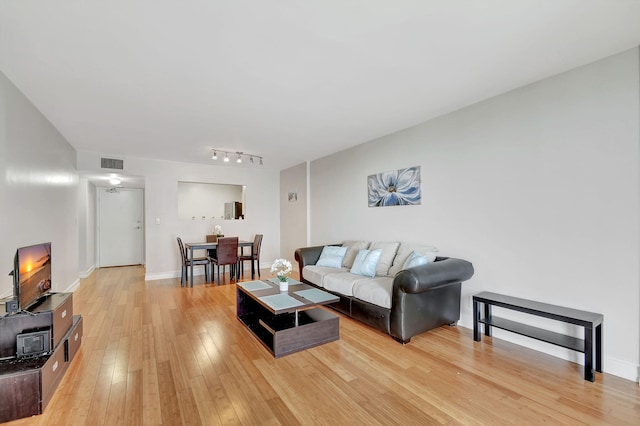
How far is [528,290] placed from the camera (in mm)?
2654

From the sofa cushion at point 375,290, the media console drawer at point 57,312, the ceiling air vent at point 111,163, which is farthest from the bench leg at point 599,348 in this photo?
the ceiling air vent at point 111,163

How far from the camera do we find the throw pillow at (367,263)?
3.55m

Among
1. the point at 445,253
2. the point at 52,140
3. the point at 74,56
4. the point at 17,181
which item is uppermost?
the point at 74,56

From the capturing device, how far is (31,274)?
2.10m

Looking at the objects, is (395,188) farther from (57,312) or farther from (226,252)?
(57,312)

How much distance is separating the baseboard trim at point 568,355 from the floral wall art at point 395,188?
1597 mm

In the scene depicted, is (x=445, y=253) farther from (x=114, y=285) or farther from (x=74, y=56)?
(x=114, y=285)

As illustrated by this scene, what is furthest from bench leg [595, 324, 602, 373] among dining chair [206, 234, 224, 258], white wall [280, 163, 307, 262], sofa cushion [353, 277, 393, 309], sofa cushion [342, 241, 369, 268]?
dining chair [206, 234, 224, 258]

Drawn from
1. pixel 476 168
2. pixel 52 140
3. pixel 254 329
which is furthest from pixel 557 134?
pixel 52 140

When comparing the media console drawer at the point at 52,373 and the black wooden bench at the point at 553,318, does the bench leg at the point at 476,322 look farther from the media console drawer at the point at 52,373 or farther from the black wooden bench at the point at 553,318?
the media console drawer at the point at 52,373

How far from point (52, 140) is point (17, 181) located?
136 centimetres

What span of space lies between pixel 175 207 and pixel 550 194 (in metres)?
6.06

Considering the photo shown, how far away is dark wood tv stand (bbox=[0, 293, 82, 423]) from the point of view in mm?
1699

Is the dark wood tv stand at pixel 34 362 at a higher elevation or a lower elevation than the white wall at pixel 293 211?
lower
